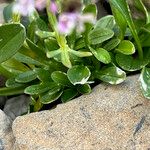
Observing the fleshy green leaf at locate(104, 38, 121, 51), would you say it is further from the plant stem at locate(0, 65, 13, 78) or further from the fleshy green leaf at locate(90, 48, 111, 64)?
the plant stem at locate(0, 65, 13, 78)

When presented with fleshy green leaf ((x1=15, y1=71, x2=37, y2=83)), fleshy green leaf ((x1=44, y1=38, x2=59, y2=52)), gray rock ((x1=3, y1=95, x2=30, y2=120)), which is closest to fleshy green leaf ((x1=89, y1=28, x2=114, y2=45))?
fleshy green leaf ((x1=44, y1=38, x2=59, y2=52))

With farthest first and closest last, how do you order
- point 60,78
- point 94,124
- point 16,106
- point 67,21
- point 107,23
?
1. point 16,106
2. point 107,23
3. point 60,78
4. point 94,124
5. point 67,21

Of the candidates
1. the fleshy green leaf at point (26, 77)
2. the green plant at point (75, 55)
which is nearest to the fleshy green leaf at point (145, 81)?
the green plant at point (75, 55)

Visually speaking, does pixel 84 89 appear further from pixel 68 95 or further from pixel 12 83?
pixel 12 83

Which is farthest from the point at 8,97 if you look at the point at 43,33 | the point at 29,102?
the point at 43,33

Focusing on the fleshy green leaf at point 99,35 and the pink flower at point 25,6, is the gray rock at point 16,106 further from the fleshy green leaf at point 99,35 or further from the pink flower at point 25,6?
the pink flower at point 25,6

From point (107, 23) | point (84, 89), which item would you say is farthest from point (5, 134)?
point (107, 23)

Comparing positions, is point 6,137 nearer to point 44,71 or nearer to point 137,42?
point 44,71
